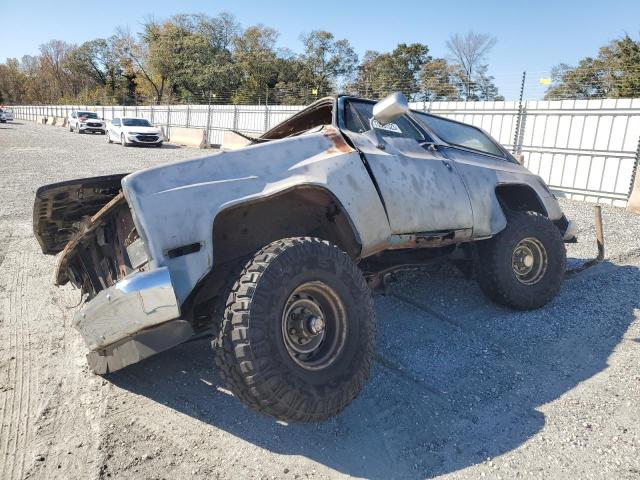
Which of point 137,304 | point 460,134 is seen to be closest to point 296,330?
point 137,304

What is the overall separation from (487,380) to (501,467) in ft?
2.95

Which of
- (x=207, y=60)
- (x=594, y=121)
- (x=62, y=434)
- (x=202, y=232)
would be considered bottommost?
(x=62, y=434)

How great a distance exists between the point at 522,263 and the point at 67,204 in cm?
381

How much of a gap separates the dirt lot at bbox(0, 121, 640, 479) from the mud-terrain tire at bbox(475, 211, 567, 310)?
0.19 metres

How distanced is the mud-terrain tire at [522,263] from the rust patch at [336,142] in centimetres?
181

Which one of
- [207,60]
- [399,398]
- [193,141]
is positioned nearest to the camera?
[399,398]

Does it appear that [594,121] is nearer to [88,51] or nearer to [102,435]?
[102,435]

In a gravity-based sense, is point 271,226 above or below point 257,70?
below

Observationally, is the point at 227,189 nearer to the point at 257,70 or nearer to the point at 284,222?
the point at 284,222

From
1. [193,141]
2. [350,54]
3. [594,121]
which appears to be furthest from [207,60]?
[594,121]

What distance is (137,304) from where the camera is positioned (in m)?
2.39

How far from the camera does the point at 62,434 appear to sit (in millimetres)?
2740

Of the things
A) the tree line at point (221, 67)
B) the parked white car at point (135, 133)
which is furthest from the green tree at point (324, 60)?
the parked white car at point (135, 133)

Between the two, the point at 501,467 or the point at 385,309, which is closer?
the point at 501,467
